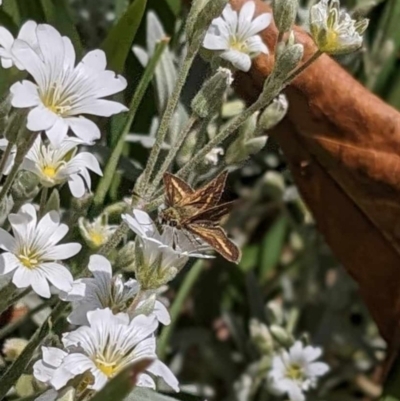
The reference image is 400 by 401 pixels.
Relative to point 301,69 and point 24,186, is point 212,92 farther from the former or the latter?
point 24,186

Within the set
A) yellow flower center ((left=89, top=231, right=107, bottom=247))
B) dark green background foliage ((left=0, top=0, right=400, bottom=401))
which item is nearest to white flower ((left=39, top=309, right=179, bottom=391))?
yellow flower center ((left=89, top=231, right=107, bottom=247))

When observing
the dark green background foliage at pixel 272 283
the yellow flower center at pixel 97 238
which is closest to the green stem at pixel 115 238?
the yellow flower center at pixel 97 238

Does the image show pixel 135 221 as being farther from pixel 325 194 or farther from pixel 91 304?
pixel 325 194

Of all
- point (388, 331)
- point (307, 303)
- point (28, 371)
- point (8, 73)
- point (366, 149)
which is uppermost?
point (8, 73)

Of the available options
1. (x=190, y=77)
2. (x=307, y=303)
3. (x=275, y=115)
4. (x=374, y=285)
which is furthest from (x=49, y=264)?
(x=307, y=303)

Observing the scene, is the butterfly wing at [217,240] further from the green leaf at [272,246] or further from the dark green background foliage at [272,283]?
the green leaf at [272,246]

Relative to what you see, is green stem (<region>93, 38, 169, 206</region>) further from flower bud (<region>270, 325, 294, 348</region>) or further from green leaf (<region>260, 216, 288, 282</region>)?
green leaf (<region>260, 216, 288, 282</region>)
